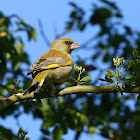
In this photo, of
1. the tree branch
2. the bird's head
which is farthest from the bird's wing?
the bird's head

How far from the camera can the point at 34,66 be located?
12.3 ft

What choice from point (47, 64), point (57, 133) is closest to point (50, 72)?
point (47, 64)

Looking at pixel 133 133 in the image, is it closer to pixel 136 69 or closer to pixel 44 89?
pixel 136 69

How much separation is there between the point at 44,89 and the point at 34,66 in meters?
0.39

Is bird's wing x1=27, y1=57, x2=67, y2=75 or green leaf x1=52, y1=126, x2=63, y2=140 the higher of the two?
bird's wing x1=27, y1=57, x2=67, y2=75

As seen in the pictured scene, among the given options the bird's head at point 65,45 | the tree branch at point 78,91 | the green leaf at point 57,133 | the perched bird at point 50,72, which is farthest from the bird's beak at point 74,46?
the tree branch at point 78,91

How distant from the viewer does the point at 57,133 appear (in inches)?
152

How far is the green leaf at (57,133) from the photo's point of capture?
12.5ft

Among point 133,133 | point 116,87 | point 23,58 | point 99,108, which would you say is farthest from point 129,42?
point 133,133

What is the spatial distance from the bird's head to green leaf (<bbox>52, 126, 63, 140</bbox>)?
1445 mm

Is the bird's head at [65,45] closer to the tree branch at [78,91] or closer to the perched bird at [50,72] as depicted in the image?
the perched bird at [50,72]

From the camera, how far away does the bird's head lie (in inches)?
192

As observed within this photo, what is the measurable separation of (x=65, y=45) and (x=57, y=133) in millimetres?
1640

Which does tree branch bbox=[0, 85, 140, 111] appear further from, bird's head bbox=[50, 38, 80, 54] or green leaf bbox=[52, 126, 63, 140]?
bird's head bbox=[50, 38, 80, 54]
